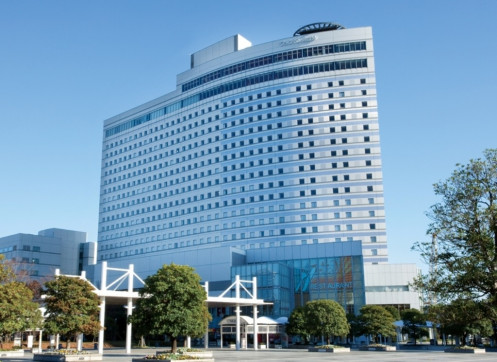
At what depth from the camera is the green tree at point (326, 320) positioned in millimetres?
70375

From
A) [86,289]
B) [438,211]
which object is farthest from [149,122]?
[438,211]

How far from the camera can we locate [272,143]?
5340 inches

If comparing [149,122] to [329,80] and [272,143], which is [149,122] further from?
[329,80]

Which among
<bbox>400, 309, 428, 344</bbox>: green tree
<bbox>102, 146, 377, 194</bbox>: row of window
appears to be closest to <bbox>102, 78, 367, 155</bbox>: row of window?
<bbox>102, 146, 377, 194</bbox>: row of window

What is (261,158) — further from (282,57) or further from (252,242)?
(282,57)

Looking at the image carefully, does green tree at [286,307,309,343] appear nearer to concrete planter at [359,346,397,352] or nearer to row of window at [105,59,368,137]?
concrete planter at [359,346,397,352]

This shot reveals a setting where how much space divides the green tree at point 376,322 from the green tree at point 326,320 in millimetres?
5465

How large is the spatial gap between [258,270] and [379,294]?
3302 centimetres

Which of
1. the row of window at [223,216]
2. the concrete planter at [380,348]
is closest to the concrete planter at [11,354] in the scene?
the concrete planter at [380,348]

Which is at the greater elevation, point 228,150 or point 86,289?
point 228,150

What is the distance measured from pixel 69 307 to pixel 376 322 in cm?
4913

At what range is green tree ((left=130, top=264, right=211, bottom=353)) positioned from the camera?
40.9m

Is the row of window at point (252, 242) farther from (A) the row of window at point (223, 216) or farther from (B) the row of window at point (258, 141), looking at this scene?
(B) the row of window at point (258, 141)

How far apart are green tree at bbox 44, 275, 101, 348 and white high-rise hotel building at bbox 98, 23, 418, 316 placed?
59.3 metres
